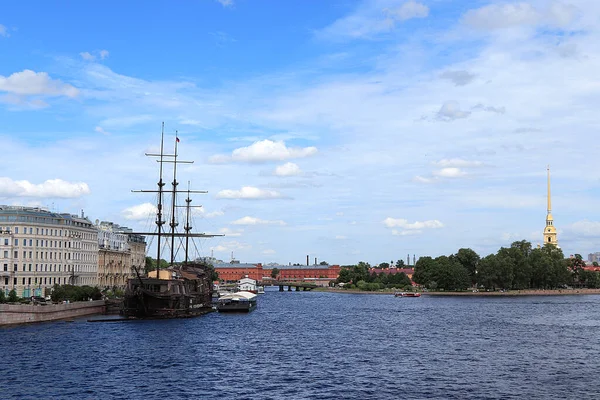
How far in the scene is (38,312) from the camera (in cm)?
9238

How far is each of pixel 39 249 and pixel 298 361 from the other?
270 ft

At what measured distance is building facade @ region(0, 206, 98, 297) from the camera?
122 meters

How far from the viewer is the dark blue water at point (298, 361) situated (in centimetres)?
4988

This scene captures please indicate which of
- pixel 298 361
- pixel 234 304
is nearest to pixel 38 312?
pixel 298 361

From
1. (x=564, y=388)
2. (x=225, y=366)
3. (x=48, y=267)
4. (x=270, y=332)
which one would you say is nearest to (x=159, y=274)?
(x=270, y=332)

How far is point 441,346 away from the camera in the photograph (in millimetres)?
76625

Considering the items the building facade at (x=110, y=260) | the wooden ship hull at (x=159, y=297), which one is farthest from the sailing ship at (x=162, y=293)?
the building facade at (x=110, y=260)

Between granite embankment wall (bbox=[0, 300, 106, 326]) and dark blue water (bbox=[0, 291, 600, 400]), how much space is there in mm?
2423

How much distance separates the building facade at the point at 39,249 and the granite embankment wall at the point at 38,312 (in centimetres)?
2007

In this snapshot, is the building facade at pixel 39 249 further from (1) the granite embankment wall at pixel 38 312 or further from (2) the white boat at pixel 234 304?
(2) the white boat at pixel 234 304

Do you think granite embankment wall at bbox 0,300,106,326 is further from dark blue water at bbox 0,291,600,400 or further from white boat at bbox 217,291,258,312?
white boat at bbox 217,291,258,312

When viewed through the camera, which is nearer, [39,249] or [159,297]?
[159,297]

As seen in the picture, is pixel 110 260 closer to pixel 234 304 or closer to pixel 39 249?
pixel 39 249

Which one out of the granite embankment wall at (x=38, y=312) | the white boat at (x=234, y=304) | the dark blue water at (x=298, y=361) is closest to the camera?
the dark blue water at (x=298, y=361)
